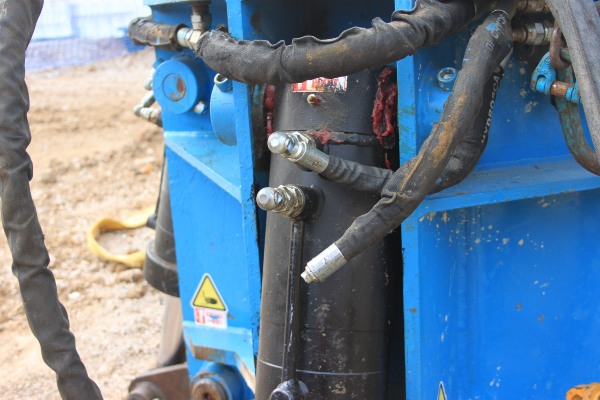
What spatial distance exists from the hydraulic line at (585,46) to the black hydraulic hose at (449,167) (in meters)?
0.16

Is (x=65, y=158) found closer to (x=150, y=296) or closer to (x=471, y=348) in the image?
(x=150, y=296)

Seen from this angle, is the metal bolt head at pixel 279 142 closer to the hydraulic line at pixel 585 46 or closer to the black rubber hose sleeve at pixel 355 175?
the black rubber hose sleeve at pixel 355 175

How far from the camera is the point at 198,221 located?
1.62 m

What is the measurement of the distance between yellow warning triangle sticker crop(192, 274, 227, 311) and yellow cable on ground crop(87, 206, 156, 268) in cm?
182

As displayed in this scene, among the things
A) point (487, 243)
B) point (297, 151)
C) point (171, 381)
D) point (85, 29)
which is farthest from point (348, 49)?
point (85, 29)

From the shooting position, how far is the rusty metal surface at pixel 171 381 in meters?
1.89

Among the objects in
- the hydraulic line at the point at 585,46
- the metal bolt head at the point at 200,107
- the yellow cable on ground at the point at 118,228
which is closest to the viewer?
the hydraulic line at the point at 585,46

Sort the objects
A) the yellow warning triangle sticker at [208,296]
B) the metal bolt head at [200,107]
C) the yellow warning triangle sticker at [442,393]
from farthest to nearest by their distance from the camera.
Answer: the yellow warning triangle sticker at [208,296]
the metal bolt head at [200,107]
the yellow warning triangle sticker at [442,393]

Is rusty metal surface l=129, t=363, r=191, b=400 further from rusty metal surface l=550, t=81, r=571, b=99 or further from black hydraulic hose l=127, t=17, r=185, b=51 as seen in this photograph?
rusty metal surface l=550, t=81, r=571, b=99

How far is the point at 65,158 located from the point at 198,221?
4.00 meters

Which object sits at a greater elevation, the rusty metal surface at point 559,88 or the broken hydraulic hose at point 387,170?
the rusty metal surface at point 559,88

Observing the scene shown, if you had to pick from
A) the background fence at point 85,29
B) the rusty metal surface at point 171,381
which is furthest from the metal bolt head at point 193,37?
the background fence at point 85,29

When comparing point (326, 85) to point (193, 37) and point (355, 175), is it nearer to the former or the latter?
point (355, 175)

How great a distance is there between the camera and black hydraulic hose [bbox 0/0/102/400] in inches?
37.3
